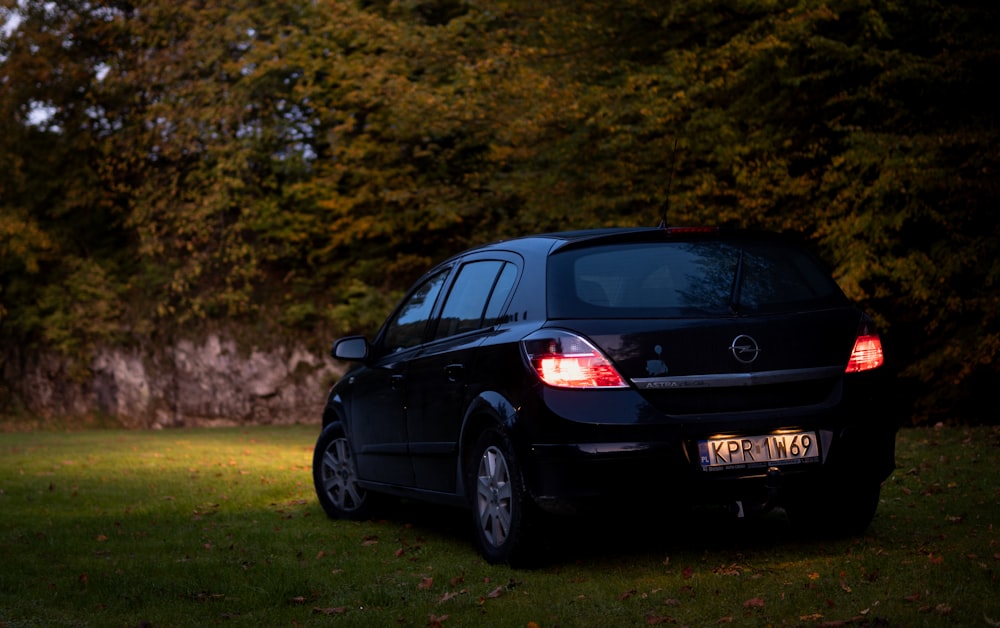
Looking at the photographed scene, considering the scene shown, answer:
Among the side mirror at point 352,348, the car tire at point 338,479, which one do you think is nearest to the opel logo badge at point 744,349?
the side mirror at point 352,348

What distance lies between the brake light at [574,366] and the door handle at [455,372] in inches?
38.0

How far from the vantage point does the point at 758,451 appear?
600cm

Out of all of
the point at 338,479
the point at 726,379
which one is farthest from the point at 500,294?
the point at 338,479

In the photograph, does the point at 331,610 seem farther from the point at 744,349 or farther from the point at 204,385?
the point at 204,385

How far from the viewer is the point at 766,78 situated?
16656 millimetres

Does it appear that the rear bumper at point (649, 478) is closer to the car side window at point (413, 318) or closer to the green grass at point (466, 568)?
the green grass at point (466, 568)

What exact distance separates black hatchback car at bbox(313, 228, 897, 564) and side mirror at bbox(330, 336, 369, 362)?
1.53 meters

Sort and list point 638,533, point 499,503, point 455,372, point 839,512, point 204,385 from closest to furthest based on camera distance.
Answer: point 499,503, point 839,512, point 455,372, point 638,533, point 204,385

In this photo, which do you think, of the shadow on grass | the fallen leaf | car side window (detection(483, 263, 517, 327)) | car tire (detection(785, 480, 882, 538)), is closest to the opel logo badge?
the shadow on grass

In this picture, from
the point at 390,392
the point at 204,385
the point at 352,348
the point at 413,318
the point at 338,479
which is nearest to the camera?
the point at 390,392

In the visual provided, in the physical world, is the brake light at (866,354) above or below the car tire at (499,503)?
above

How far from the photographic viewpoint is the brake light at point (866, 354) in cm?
627

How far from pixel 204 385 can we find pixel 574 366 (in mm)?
25469

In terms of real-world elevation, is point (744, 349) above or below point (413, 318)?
below
